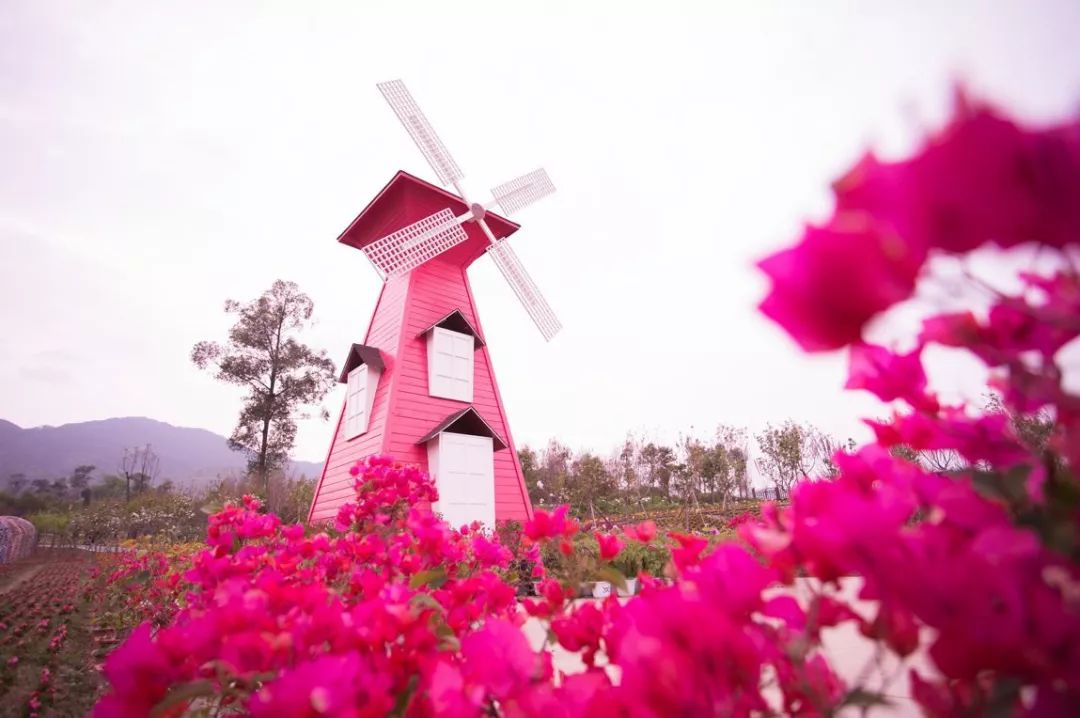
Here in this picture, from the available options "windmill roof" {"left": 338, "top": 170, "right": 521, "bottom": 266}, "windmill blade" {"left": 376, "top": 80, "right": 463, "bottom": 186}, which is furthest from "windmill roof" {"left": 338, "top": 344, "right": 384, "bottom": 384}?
"windmill blade" {"left": 376, "top": 80, "right": 463, "bottom": 186}

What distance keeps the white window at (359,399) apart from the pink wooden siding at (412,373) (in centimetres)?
15

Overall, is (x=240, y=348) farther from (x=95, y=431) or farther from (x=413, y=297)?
(x=95, y=431)

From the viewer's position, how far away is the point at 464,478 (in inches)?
316

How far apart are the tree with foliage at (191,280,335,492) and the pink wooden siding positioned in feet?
38.7

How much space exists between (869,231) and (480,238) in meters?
10.7

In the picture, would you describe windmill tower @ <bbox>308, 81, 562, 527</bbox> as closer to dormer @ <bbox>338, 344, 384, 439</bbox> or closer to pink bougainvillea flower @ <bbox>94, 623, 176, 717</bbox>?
dormer @ <bbox>338, 344, 384, 439</bbox>

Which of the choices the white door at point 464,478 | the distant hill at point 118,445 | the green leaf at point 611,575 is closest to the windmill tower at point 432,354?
the white door at point 464,478

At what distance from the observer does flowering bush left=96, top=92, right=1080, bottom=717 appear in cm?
39

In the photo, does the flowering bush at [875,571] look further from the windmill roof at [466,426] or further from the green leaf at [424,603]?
the windmill roof at [466,426]

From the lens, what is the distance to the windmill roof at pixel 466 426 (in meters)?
8.09

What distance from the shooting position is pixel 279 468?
19328mm

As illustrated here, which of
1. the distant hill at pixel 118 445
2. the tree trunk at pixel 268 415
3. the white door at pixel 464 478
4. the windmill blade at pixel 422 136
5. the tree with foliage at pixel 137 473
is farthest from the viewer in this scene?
the distant hill at pixel 118 445

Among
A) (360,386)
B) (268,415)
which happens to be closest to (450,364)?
(360,386)

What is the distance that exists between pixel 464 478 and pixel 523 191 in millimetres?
7609
